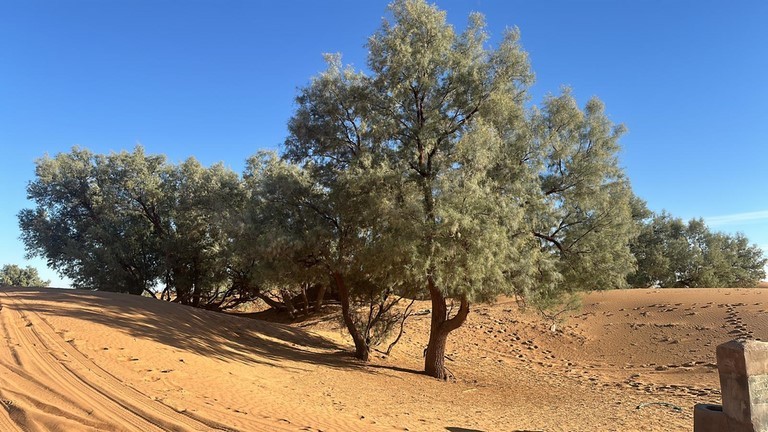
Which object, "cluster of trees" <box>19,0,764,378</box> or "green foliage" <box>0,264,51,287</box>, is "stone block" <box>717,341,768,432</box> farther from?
"green foliage" <box>0,264,51,287</box>

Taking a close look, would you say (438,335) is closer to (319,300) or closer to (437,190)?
(437,190)

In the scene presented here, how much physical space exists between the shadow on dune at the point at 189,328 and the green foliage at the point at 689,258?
3298cm

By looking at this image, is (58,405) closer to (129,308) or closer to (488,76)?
(129,308)

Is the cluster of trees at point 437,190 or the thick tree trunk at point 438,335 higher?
the cluster of trees at point 437,190

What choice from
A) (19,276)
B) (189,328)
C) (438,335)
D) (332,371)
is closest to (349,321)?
(332,371)

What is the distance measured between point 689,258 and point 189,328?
140 feet

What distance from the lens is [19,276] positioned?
65188 millimetres

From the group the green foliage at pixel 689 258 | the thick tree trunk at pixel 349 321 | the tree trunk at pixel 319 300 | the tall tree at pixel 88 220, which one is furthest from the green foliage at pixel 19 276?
the green foliage at pixel 689 258


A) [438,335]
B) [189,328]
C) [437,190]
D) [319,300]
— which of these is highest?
[437,190]

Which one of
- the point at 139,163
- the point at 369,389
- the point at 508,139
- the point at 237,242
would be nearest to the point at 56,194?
the point at 139,163

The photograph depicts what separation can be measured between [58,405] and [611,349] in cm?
2170

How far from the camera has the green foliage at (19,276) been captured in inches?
2542

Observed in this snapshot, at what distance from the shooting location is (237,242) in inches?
628

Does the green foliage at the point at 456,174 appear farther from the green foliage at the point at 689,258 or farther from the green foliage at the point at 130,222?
the green foliage at the point at 689,258
